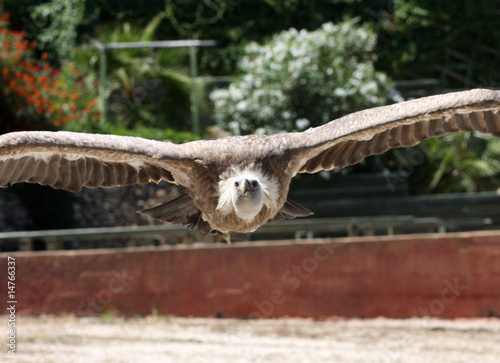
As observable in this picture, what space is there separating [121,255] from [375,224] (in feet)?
12.3

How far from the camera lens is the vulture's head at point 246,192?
17.2 feet

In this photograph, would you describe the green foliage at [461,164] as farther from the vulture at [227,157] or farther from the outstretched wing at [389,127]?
the vulture at [227,157]

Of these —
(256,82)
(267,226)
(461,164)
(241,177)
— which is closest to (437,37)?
(461,164)

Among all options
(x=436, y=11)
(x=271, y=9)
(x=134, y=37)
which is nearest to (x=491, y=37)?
(x=436, y=11)

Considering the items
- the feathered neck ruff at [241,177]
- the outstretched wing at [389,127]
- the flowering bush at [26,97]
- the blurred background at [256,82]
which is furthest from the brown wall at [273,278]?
the feathered neck ruff at [241,177]

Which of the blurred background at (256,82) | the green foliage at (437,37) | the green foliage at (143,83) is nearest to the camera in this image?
the blurred background at (256,82)

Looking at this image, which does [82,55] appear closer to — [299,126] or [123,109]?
[123,109]

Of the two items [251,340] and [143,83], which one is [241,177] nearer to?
[251,340]

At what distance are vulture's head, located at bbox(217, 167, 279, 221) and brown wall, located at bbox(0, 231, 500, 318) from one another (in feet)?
16.6

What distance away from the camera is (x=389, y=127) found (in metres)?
5.82

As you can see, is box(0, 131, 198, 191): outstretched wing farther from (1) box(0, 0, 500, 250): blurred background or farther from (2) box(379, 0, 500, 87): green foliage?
(2) box(379, 0, 500, 87): green foliage

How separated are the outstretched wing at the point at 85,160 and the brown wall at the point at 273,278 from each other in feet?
14.5

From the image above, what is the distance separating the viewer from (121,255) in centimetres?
1065

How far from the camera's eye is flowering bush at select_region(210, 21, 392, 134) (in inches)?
583
